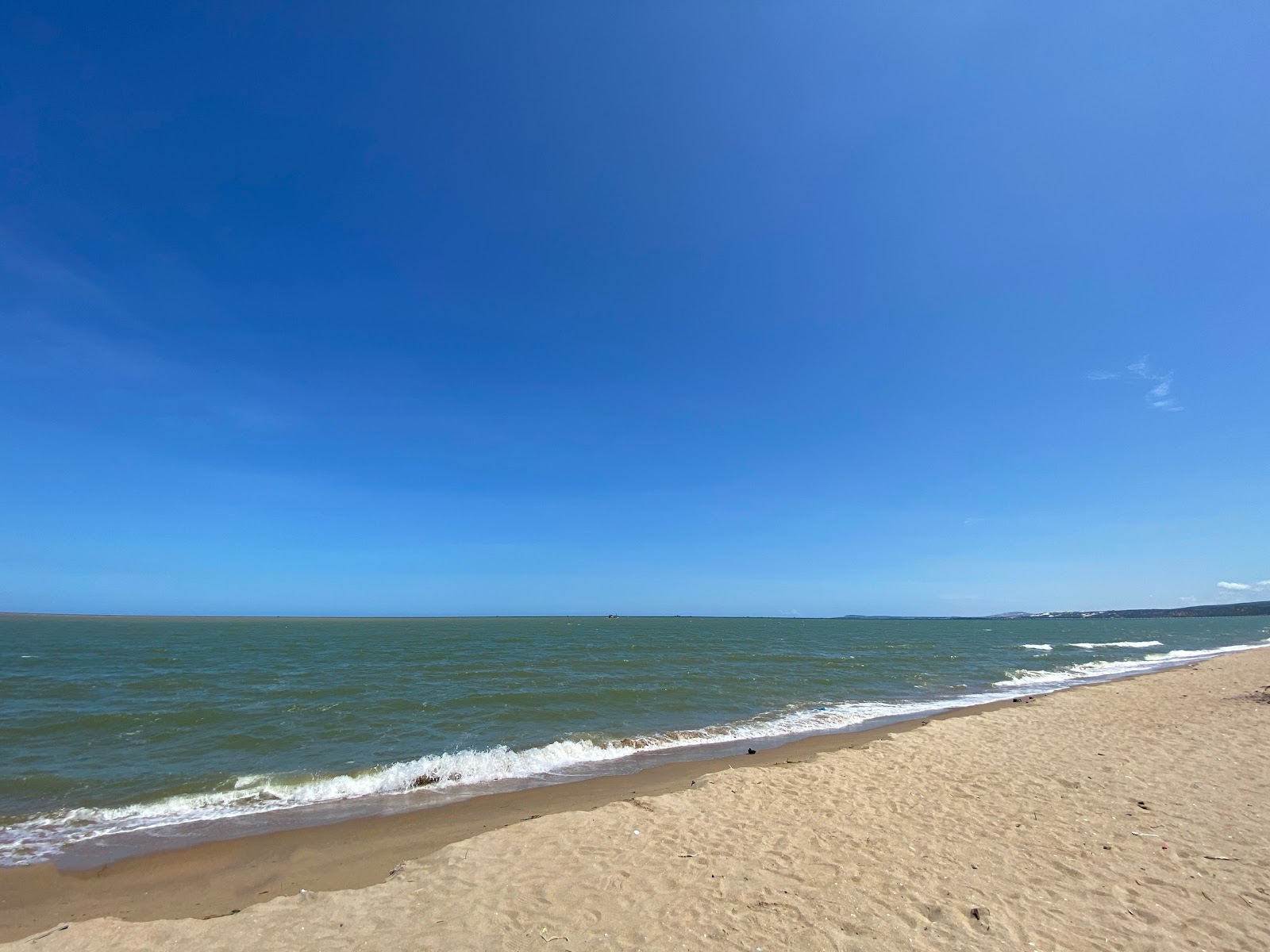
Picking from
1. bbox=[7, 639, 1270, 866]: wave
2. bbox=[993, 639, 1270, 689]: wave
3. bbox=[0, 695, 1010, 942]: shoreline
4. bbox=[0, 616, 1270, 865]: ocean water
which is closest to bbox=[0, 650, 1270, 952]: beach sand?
bbox=[0, 695, 1010, 942]: shoreline

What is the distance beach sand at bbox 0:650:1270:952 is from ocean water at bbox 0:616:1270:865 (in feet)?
7.19

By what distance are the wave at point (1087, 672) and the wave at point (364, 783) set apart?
1685 centimetres

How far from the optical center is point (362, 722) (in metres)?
17.5

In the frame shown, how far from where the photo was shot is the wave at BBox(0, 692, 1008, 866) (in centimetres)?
955

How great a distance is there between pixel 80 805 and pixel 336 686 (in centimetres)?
1462

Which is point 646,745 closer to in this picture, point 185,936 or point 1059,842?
point 1059,842

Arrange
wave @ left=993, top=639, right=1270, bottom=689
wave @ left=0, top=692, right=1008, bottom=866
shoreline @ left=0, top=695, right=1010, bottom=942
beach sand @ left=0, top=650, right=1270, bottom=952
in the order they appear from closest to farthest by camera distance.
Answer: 1. beach sand @ left=0, top=650, right=1270, bottom=952
2. shoreline @ left=0, top=695, right=1010, bottom=942
3. wave @ left=0, top=692, right=1008, bottom=866
4. wave @ left=993, top=639, right=1270, bottom=689

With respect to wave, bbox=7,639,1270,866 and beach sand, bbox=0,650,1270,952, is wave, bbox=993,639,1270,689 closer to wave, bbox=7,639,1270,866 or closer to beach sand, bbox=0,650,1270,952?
wave, bbox=7,639,1270,866

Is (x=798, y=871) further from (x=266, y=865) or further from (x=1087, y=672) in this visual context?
(x=1087, y=672)

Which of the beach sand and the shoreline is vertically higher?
the beach sand

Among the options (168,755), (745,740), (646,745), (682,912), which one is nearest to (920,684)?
(745,740)

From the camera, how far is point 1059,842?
295 inches

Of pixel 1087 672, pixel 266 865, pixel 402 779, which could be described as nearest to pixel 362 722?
pixel 402 779

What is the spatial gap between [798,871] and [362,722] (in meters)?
15.5
